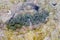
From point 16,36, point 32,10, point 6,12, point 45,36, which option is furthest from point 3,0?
point 45,36

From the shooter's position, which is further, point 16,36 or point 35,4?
point 35,4

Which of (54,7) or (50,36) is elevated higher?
(54,7)

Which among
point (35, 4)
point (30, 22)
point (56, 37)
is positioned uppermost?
point (35, 4)

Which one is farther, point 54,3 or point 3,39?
A: point 54,3

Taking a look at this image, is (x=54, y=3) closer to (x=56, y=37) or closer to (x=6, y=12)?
(x=56, y=37)

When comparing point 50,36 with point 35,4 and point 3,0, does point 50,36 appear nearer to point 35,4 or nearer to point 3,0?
point 35,4

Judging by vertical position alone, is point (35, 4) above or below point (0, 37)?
above

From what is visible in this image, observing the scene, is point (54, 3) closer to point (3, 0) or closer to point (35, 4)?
point (35, 4)

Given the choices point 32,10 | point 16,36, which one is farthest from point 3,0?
point 16,36
